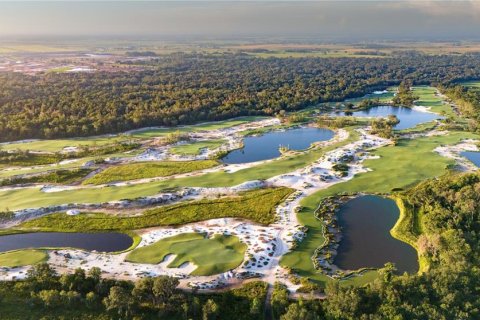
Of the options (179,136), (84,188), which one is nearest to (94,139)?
(179,136)

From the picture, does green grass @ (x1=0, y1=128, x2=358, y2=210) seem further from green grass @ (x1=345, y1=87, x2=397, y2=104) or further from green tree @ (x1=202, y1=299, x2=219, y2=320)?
green grass @ (x1=345, y1=87, x2=397, y2=104)

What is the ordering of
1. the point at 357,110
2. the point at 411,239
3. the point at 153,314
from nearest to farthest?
the point at 153,314 → the point at 411,239 → the point at 357,110

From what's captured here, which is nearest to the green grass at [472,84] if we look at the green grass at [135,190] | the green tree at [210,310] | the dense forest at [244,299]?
the green grass at [135,190]

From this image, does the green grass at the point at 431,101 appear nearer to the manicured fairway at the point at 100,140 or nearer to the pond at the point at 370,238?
the manicured fairway at the point at 100,140

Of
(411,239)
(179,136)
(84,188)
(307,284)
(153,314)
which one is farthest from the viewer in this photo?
(179,136)

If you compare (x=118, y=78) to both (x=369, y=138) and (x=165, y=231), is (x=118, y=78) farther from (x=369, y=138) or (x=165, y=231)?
(x=165, y=231)

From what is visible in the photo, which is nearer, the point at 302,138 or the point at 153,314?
the point at 153,314
